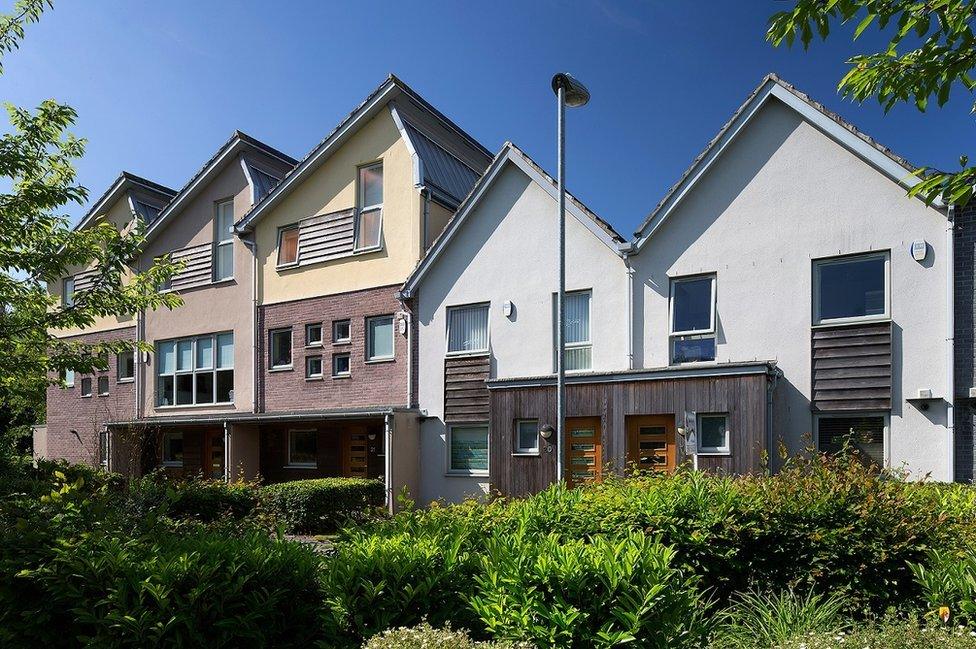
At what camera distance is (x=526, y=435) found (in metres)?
15.6

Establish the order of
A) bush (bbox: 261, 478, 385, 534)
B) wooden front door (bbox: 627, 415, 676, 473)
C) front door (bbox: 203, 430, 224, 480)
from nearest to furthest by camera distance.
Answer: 1. wooden front door (bbox: 627, 415, 676, 473)
2. bush (bbox: 261, 478, 385, 534)
3. front door (bbox: 203, 430, 224, 480)

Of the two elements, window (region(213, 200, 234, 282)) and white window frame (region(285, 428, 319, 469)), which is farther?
window (region(213, 200, 234, 282))

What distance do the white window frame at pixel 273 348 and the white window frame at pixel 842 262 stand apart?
13.6 metres

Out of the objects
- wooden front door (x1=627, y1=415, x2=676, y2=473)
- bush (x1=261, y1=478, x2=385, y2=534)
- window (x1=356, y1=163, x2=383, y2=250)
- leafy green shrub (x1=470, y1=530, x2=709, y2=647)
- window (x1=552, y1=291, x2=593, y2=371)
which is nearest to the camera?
leafy green shrub (x1=470, y1=530, x2=709, y2=647)

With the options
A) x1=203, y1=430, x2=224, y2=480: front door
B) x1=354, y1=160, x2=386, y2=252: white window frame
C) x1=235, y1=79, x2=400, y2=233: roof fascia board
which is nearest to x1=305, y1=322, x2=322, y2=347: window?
x1=354, y1=160, x2=386, y2=252: white window frame

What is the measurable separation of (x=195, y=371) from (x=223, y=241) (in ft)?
13.7

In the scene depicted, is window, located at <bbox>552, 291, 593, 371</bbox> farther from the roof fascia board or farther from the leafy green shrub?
the leafy green shrub

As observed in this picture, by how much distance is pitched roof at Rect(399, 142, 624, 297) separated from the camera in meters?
15.6

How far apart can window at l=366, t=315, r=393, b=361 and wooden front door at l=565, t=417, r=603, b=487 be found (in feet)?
19.1

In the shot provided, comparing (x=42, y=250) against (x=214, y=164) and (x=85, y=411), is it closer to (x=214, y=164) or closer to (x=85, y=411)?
(x=214, y=164)

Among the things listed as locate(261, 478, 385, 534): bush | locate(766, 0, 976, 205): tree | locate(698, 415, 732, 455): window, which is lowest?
locate(261, 478, 385, 534): bush

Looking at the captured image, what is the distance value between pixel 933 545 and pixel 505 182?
42.1 ft

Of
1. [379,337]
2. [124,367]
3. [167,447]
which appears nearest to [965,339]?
[379,337]

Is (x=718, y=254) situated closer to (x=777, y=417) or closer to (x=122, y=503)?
(x=777, y=417)
